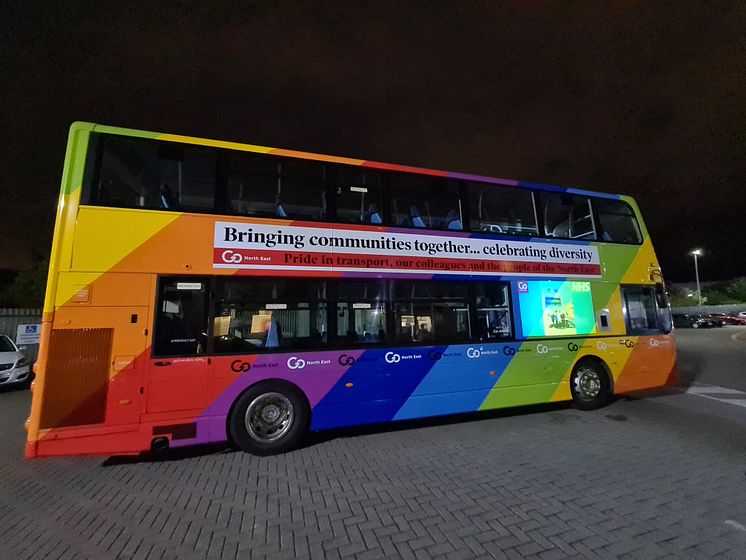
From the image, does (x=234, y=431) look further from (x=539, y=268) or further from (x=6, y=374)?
(x=6, y=374)

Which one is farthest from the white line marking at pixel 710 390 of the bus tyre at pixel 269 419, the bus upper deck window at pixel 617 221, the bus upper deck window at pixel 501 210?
the bus tyre at pixel 269 419

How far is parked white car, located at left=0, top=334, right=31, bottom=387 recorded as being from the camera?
33.3 feet

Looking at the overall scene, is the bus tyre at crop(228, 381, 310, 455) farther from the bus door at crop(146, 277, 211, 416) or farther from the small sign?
the small sign

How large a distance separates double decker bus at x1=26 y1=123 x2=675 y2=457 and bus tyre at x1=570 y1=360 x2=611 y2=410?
4cm

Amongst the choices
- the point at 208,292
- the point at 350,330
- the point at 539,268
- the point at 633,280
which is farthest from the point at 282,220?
the point at 633,280

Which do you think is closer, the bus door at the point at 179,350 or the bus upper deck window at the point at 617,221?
the bus door at the point at 179,350

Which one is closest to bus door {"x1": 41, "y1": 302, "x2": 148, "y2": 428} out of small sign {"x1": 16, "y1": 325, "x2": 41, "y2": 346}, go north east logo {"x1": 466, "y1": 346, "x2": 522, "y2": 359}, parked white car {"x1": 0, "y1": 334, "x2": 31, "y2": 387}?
go north east logo {"x1": 466, "y1": 346, "x2": 522, "y2": 359}

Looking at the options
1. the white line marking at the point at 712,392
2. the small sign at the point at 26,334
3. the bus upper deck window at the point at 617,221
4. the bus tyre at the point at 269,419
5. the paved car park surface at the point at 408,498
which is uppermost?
the bus upper deck window at the point at 617,221

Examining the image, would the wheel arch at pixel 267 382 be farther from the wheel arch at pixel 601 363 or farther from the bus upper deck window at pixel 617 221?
the bus upper deck window at pixel 617 221

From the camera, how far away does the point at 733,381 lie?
10062 mm

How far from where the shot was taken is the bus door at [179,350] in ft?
15.2

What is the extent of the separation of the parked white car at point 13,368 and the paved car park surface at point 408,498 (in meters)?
6.45

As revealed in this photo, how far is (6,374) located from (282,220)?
10691 mm

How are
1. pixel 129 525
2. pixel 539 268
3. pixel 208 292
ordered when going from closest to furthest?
pixel 129 525, pixel 208 292, pixel 539 268
